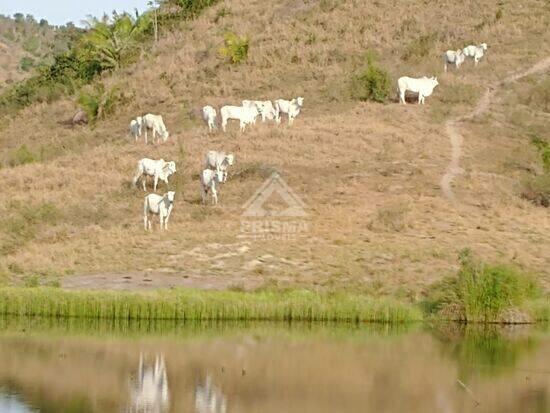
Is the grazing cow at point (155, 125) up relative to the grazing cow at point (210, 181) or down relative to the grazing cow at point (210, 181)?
up

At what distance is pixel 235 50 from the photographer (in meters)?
55.5

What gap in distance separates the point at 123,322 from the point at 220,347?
3.09 meters

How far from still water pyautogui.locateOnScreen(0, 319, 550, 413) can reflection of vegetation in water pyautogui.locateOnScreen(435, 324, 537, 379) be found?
25 millimetres

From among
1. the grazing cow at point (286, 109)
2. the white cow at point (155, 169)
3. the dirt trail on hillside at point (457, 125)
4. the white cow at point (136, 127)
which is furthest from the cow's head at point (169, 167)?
the grazing cow at point (286, 109)

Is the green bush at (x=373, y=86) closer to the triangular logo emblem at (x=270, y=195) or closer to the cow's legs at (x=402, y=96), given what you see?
the cow's legs at (x=402, y=96)

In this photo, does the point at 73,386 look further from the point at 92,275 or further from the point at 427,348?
the point at 92,275

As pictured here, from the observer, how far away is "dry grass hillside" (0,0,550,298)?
2922cm

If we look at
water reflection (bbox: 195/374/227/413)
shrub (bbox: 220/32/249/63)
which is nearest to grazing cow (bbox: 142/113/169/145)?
shrub (bbox: 220/32/249/63)

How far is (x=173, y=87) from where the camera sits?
54500 mm

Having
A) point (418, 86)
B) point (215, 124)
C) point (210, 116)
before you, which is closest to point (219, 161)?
point (210, 116)

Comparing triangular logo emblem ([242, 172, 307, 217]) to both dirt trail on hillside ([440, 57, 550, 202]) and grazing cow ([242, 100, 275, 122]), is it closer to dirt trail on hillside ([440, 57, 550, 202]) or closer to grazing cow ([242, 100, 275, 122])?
dirt trail on hillside ([440, 57, 550, 202])

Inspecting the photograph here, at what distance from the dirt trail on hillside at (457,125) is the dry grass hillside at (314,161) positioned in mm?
291

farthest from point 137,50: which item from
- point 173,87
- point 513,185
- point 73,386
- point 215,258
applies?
point 73,386

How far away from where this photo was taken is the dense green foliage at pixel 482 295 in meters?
24.9
